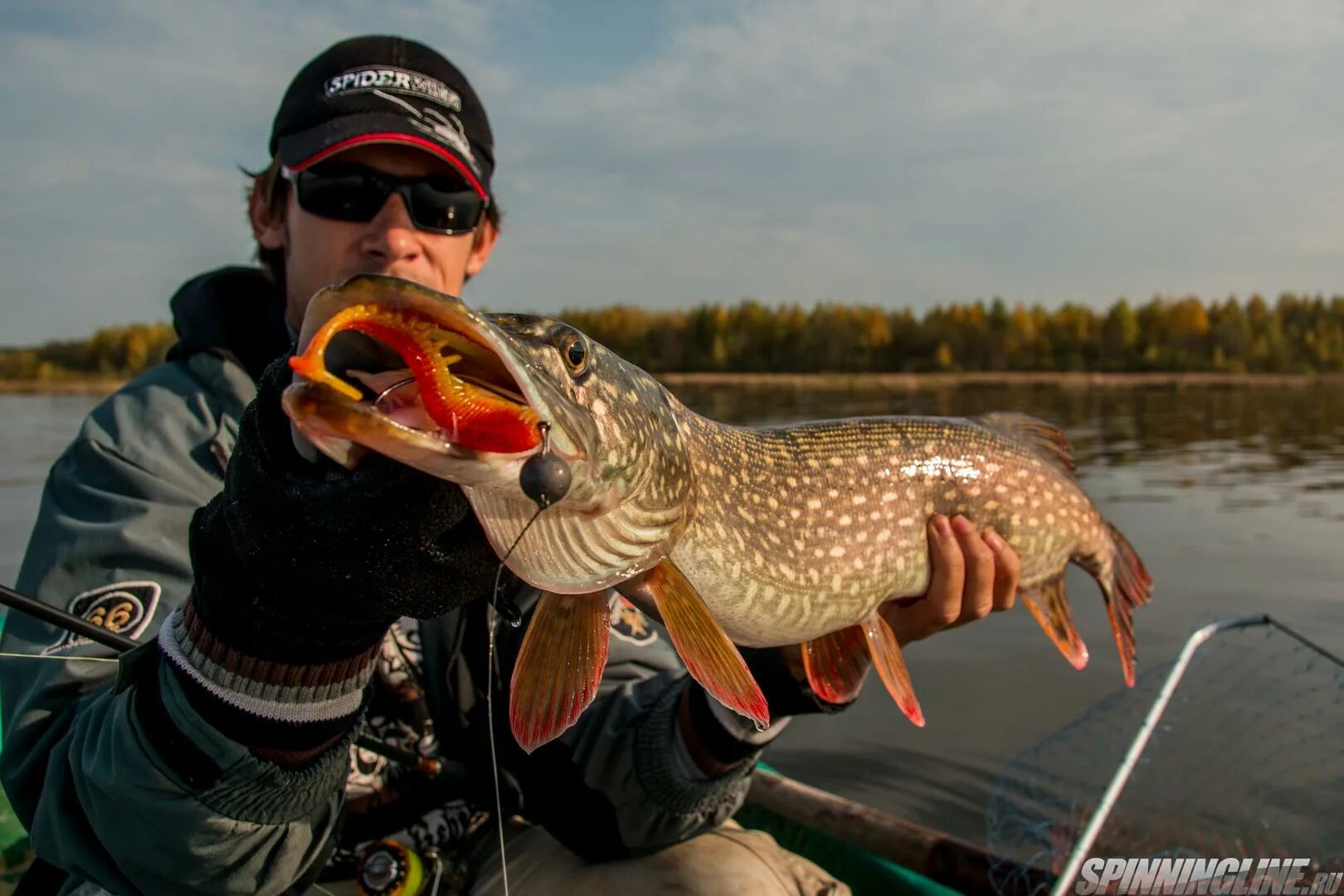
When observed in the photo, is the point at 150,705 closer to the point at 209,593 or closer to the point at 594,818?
the point at 209,593

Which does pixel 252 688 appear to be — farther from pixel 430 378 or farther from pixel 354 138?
pixel 354 138

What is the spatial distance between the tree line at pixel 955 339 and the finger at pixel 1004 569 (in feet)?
178

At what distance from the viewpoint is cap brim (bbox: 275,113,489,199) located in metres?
2.26

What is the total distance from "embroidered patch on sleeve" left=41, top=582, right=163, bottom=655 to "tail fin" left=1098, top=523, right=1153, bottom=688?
2437 millimetres

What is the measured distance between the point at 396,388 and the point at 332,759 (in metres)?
0.71

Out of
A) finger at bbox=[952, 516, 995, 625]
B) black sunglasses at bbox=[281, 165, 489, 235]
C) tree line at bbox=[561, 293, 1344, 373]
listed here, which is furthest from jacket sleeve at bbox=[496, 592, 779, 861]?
tree line at bbox=[561, 293, 1344, 373]

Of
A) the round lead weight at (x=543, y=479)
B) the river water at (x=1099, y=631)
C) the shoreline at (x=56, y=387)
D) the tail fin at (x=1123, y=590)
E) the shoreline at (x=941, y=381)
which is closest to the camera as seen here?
the round lead weight at (x=543, y=479)

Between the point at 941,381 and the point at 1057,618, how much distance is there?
53221 millimetres

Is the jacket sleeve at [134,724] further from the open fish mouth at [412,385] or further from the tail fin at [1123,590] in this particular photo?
the tail fin at [1123,590]

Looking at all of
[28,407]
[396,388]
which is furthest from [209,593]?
[28,407]

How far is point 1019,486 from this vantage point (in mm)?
2367

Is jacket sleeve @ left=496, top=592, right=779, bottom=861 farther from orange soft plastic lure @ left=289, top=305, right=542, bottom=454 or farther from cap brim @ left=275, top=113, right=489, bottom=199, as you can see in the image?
cap brim @ left=275, top=113, right=489, bottom=199

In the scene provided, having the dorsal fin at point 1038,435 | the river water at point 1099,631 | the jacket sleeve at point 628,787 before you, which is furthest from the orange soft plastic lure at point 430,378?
the river water at point 1099,631

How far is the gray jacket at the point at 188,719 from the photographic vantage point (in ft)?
4.38
